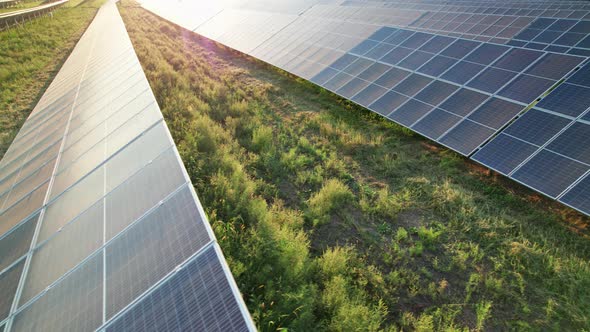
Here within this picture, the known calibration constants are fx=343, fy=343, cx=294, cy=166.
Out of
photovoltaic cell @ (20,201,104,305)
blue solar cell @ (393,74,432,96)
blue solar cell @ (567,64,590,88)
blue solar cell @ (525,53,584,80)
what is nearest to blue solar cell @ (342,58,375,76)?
blue solar cell @ (393,74,432,96)

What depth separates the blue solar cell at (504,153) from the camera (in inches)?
351

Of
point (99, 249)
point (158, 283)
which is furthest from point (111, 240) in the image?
point (158, 283)

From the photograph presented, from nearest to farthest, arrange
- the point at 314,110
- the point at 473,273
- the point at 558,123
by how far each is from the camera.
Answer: the point at 473,273 < the point at 558,123 < the point at 314,110

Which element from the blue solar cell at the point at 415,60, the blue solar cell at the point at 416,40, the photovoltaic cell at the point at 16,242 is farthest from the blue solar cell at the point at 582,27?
the photovoltaic cell at the point at 16,242

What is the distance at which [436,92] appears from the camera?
1224 cm

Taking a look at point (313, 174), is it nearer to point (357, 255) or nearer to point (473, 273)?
point (357, 255)

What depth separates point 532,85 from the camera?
1063 cm

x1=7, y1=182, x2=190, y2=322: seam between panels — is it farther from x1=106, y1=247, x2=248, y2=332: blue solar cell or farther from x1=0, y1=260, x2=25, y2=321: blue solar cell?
x1=106, y1=247, x2=248, y2=332: blue solar cell

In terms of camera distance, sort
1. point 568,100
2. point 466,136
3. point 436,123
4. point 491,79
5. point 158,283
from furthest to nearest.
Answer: point 491,79 → point 436,123 → point 466,136 → point 568,100 → point 158,283

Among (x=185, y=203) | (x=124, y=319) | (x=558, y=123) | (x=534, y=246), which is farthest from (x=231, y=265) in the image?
(x=558, y=123)

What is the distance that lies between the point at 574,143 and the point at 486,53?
5771mm

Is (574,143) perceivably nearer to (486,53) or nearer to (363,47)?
(486,53)

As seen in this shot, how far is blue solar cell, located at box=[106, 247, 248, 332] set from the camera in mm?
3807

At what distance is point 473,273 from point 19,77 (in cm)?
2692
